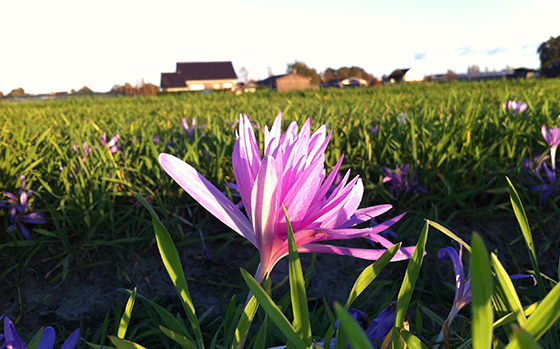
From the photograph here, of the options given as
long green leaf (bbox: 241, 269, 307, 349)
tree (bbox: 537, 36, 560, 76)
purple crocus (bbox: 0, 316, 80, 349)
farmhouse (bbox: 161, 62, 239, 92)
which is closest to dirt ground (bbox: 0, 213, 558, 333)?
purple crocus (bbox: 0, 316, 80, 349)

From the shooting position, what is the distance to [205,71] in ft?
182

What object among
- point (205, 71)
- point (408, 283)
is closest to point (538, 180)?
point (408, 283)

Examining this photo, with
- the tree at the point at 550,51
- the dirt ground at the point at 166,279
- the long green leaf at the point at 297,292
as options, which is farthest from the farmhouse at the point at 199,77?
the long green leaf at the point at 297,292

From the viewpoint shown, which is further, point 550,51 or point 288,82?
point 288,82

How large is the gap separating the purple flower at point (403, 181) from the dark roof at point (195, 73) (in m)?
55.2

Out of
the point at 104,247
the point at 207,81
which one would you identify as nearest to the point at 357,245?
the point at 104,247

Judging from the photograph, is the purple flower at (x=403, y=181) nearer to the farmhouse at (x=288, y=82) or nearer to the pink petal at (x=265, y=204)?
the pink petal at (x=265, y=204)

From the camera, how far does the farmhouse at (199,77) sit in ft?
176

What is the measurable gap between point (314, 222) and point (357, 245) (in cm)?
134

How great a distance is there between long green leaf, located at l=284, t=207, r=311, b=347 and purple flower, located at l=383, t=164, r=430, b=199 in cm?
152

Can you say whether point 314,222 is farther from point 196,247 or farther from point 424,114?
point 424,114

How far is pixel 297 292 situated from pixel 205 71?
5856cm

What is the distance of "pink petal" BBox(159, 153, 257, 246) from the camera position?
43 centimetres

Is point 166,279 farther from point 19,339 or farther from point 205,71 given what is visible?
point 205,71
